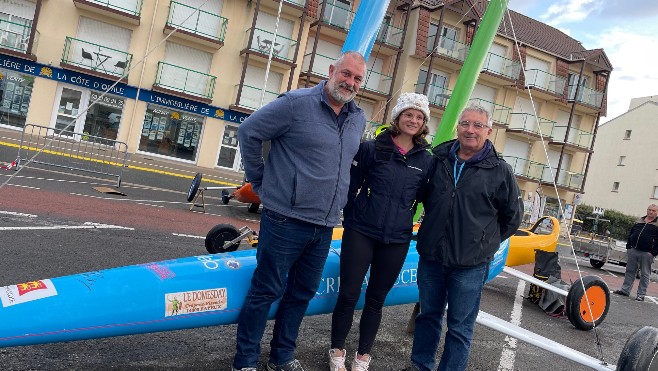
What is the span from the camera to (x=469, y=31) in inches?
1204

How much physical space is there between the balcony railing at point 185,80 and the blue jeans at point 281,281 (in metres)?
22.3

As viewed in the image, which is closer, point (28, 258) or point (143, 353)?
point (143, 353)

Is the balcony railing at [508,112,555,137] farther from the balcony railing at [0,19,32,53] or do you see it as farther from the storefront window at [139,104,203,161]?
the balcony railing at [0,19,32,53]

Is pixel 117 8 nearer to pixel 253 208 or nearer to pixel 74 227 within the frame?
pixel 253 208

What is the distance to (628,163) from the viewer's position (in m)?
44.2

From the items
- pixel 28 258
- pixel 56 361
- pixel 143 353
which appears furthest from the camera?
pixel 28 258

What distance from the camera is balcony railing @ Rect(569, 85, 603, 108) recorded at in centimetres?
3356

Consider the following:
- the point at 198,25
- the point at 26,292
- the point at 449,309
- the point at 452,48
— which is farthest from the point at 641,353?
the point at 452,48

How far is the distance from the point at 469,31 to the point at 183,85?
53.7 ft

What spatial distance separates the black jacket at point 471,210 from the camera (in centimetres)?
348

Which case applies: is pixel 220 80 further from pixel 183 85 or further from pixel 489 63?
pixel 489 63

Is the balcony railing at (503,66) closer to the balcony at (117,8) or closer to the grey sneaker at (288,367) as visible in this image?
the balcony at (117,8)

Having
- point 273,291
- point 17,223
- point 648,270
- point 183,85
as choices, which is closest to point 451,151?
point 273,291

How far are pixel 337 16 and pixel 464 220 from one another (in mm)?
25579
